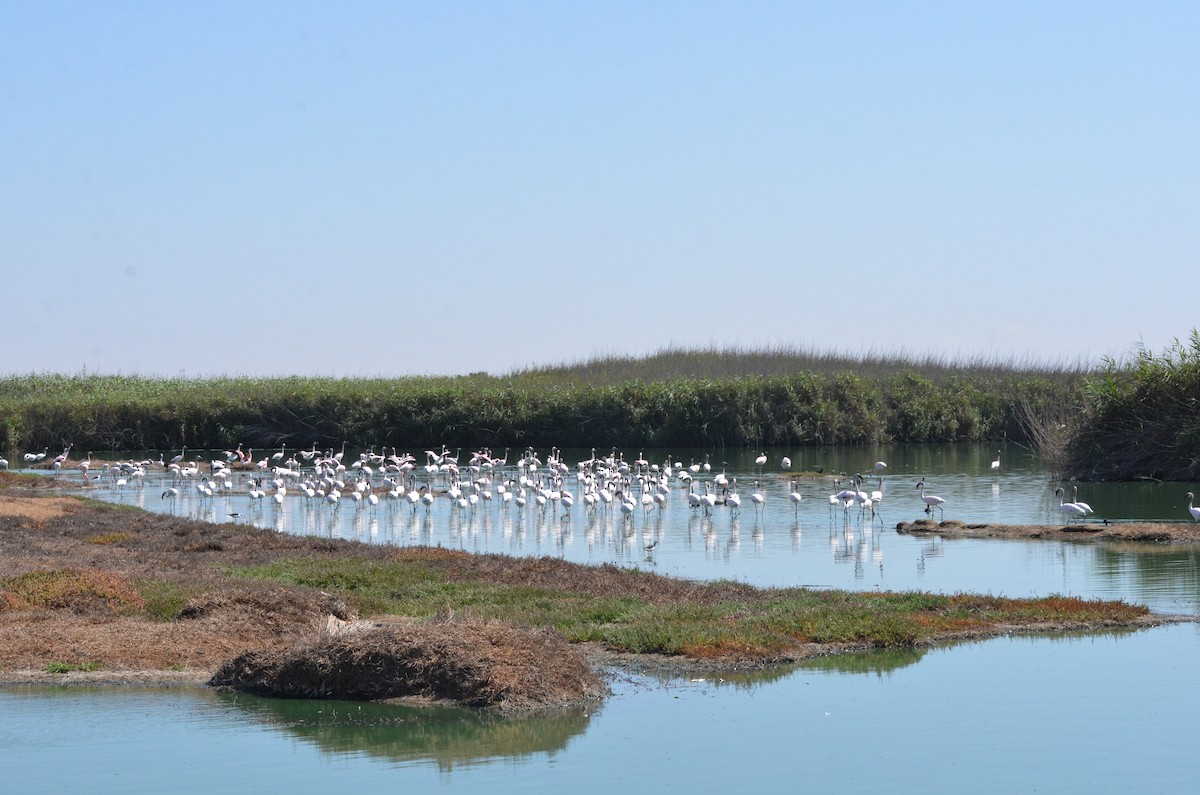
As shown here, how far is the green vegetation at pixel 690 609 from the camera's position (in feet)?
55.6

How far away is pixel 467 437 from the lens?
227ft

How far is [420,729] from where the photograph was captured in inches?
519

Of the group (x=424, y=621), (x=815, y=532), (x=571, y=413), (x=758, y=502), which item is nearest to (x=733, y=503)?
(x=758, y=502)

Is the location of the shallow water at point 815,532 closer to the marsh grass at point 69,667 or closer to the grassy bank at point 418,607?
the grassy bank at point 418,607

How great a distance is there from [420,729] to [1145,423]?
33544mm

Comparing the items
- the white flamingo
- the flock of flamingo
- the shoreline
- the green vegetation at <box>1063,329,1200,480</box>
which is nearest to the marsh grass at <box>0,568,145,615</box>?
the shoreline

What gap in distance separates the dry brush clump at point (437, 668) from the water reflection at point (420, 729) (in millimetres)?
202

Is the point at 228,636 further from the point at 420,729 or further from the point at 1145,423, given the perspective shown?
the point at 1145,423

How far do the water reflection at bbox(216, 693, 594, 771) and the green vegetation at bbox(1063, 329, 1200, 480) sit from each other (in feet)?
105

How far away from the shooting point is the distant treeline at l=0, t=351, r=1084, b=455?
65.2 metres

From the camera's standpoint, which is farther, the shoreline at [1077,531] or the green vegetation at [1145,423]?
the green vegetation at [1145,423]

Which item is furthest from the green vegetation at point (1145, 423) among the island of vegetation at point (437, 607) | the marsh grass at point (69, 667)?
the marsh grass at point (69, 667)

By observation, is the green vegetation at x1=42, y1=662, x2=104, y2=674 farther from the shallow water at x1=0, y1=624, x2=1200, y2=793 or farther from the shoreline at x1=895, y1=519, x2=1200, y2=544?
the shoreline at x1=895, y1=519, x2=1200, y2=544

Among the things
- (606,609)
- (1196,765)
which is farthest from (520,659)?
(1196,765)
